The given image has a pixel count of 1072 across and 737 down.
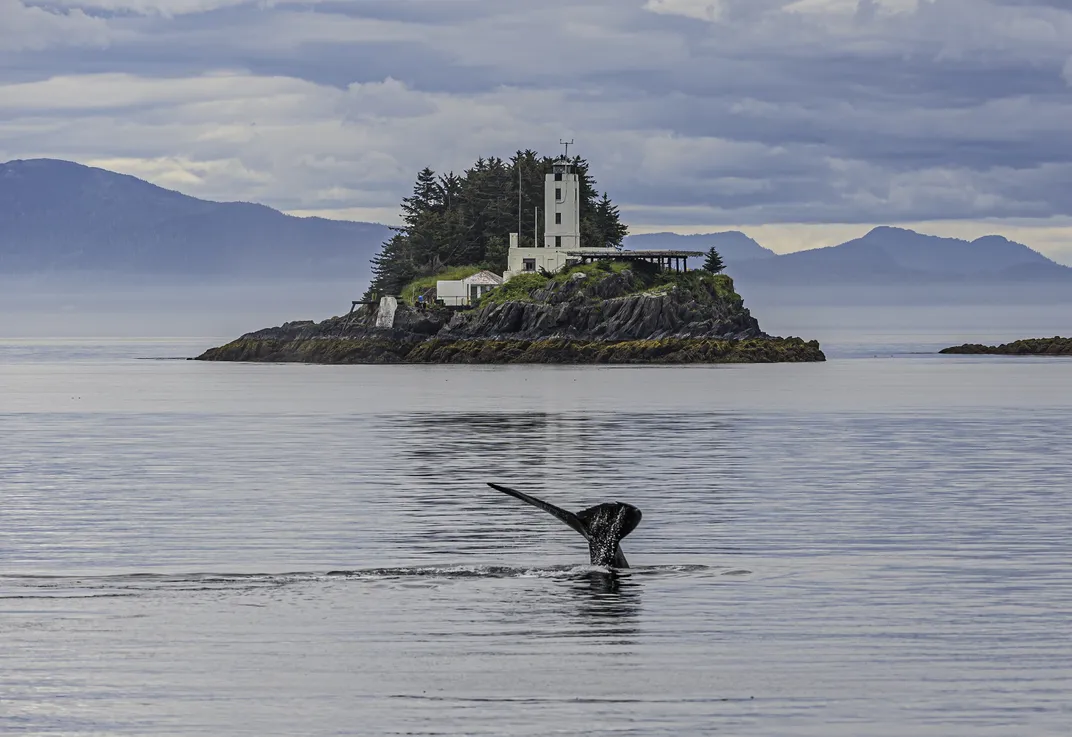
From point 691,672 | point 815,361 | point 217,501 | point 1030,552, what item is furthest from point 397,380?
point 691,672


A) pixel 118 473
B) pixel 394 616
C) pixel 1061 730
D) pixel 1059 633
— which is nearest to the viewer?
pixel 1061 730

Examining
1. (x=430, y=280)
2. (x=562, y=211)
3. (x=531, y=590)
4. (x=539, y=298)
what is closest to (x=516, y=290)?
(x=539, y=298)

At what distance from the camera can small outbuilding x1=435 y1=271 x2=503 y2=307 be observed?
6929 inches

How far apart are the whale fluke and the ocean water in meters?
0.47

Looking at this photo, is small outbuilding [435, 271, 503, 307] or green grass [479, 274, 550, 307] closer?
green grass [479, 274, 550, 307]

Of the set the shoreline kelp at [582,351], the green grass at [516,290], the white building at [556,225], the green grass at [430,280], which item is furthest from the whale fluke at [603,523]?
the green grass at [430,280]

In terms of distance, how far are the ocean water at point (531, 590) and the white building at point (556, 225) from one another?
388ft

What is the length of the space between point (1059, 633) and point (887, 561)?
22.8 ft

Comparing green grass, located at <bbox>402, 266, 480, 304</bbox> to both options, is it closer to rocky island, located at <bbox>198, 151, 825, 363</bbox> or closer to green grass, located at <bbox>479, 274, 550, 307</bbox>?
rocky island, located at <bbox>198, 151, 825, 363</bbox>

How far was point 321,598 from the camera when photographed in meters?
22.4

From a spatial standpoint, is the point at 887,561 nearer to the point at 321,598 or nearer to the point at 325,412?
the point at 321,598

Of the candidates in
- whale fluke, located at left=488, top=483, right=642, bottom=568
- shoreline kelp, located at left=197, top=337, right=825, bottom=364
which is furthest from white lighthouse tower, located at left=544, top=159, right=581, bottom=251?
whale fluke, located at left=488, top=483, right=642, bottom=568

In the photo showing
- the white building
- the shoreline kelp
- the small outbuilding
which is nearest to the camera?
the shoreline kelp

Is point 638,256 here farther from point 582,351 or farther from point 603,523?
point 603,523
